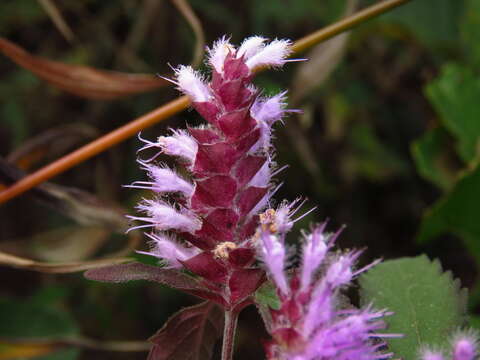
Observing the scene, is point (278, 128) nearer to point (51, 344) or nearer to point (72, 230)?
point (72, 230)

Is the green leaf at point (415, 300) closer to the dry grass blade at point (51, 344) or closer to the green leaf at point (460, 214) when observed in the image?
the green leaf at point (460, 214)

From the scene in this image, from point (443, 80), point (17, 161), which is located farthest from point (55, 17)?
point (443, 80)

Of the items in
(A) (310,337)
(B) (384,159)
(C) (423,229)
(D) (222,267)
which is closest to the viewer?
(A) (310,337)

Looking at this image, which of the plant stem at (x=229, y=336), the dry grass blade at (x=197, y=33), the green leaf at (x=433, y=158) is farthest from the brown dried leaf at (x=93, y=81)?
the plant stem at (x=229, y=336)

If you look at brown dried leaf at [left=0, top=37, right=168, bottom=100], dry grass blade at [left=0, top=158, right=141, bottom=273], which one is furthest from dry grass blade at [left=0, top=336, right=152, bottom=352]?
brown dried leaf at [left=0, top=37, right=168, bottom=100]

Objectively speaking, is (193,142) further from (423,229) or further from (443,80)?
(443,80)

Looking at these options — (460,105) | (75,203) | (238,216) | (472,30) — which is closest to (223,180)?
(238,216)
